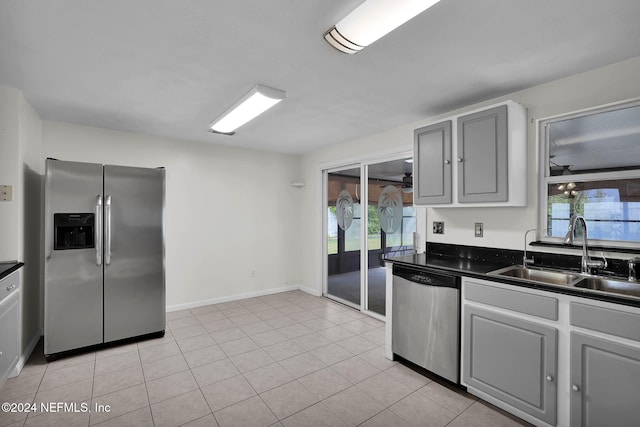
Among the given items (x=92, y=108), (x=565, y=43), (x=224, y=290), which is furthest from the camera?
(x=224, y=290)

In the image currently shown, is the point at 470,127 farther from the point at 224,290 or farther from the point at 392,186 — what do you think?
the point at 224,290

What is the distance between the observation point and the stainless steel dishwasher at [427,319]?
7.73 feet

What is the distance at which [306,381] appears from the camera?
2504mm

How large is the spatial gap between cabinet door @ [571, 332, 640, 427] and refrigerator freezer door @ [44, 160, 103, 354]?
386cm

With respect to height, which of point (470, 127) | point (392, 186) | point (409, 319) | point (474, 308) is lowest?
point (409, 319)

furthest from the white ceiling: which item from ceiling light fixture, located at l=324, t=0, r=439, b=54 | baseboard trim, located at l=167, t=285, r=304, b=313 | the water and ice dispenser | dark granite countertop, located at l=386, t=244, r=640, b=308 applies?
baseboard trim, located at l=167, t=285, r=304, b=313

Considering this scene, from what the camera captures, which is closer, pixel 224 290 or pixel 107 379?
pixel 107 379

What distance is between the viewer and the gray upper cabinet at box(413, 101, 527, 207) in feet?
7.97

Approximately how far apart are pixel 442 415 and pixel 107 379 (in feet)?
8.63

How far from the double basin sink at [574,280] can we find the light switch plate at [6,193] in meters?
3.92

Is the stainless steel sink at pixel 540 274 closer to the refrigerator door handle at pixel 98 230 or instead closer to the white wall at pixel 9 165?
the refrigerator door handle at pixel 98 230

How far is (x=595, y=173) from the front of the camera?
228 cm

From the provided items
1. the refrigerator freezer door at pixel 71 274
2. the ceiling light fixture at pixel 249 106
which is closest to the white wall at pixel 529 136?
the ceiling light fixture at pixel 249 106

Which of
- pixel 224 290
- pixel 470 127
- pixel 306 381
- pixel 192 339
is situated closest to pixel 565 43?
pixel 470 127
